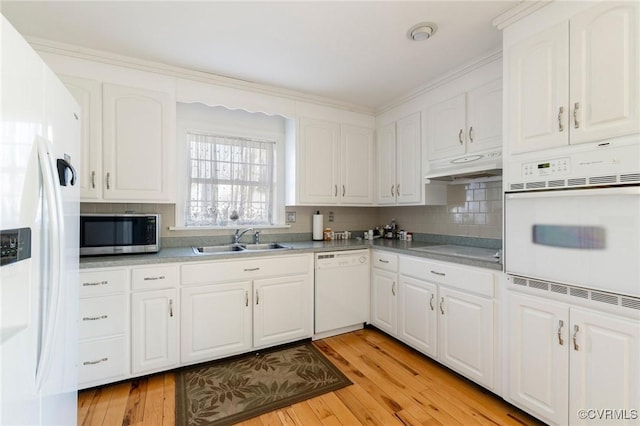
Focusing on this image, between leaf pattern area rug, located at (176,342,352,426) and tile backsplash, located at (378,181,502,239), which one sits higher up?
tile backsplash, located at (378,181,502,239)

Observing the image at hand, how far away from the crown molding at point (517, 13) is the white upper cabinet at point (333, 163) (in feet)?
5.66

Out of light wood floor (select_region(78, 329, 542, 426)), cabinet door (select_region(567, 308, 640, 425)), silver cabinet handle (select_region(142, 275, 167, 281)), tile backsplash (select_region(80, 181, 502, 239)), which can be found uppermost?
tile backsplash (select_region(80, 181, 502, 239))

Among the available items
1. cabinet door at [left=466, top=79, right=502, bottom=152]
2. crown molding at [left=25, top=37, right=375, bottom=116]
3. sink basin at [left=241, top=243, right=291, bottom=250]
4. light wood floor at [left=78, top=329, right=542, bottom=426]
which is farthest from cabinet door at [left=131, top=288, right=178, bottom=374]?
cabinet door at [left=466, top=79, right=502, bottom=152]

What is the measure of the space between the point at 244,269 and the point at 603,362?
228cm

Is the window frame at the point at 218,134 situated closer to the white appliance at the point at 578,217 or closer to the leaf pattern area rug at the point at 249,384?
the leaf pattern area rug at the point at 249,384

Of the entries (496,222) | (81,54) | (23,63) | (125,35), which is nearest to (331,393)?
(496,222)

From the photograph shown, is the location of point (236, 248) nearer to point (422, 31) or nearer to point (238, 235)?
point (238, 235)

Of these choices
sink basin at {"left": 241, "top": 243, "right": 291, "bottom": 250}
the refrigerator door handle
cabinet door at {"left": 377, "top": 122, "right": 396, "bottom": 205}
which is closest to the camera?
the refrigerator door handle

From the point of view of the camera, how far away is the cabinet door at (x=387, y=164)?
324cm

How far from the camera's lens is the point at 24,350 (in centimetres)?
A: 85

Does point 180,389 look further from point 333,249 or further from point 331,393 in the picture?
point 333,249

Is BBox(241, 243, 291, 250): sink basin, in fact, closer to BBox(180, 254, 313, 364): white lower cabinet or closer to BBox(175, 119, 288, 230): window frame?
BBox(175, 119, 288, 230): window frame

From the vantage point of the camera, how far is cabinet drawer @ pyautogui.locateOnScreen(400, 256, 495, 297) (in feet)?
Answer: 6.44

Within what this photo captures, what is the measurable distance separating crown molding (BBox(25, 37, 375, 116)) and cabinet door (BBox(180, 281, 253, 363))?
71.1 inches
